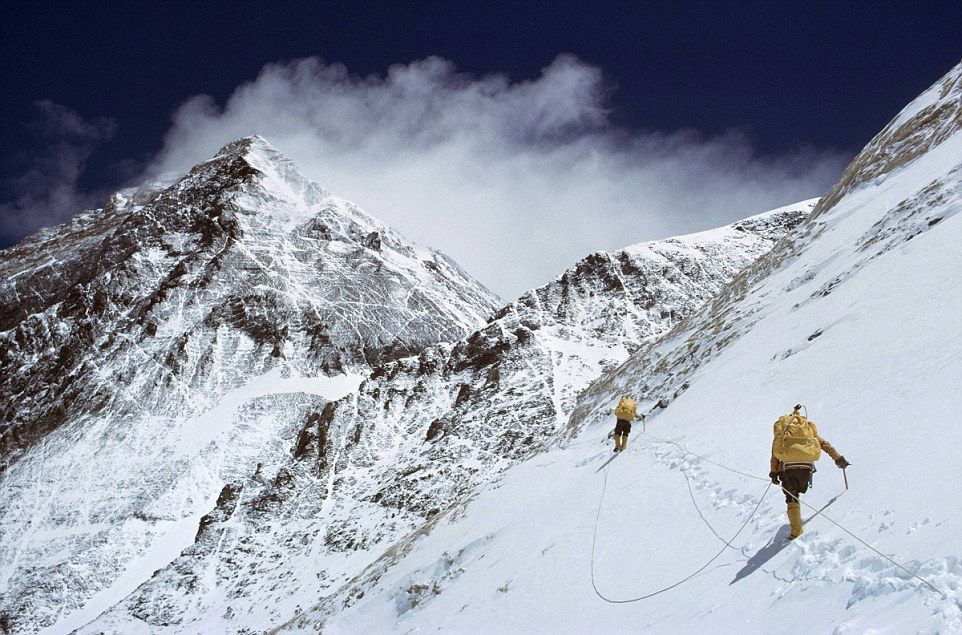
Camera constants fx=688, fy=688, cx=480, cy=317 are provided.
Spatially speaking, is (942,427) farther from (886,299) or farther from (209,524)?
(209,524)

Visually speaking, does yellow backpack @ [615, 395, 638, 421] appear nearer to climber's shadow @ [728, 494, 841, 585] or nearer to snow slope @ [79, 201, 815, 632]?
climber's shadow @ [728, 494, 841, 585]

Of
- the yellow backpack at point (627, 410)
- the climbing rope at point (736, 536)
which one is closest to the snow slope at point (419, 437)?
the yellow backpack at point (627, 410)

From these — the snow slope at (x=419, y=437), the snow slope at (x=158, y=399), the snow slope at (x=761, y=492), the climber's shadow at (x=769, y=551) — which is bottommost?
the climber's shadow at (x=769, y=551)

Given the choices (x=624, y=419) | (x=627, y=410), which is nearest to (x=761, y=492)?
(x=627, y=410)

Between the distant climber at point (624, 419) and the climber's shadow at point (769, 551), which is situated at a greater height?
the distant climber at point (624, 419)

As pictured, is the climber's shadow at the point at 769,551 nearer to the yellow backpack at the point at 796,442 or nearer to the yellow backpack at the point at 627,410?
the yellow backpack at the point at 796,442

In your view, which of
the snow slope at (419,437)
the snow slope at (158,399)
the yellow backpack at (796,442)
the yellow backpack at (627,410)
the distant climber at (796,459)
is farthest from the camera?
the snow slope at (158,399)

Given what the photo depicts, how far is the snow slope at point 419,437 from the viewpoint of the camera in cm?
7725

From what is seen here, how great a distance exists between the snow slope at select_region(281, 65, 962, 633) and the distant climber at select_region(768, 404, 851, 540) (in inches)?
16.0

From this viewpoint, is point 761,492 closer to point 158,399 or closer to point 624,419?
point 624,419

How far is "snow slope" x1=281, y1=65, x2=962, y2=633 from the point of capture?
8.66 metres

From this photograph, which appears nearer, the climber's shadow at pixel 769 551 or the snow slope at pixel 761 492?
the snow slope at pixel 761 492

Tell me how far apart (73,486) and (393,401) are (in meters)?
78.2

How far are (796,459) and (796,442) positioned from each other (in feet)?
0.88
